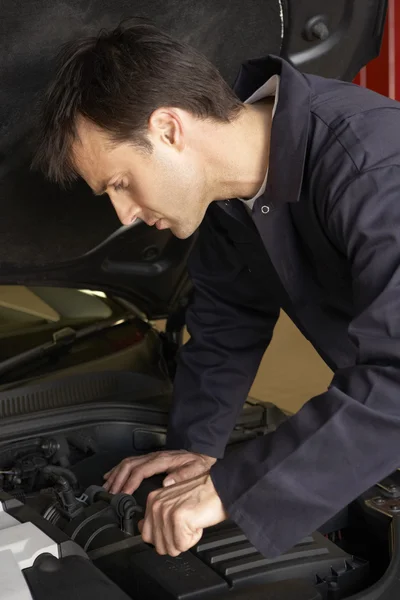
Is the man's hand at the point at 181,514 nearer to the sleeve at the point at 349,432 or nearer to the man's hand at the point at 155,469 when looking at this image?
the sleeve at the point at 349,432

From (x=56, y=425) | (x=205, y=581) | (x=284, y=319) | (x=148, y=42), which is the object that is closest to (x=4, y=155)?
(x=148, y=42)

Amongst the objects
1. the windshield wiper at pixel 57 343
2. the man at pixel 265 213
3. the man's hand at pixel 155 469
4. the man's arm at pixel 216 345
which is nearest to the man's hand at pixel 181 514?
the man at pixel 265 213

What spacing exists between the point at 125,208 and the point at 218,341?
49 cm

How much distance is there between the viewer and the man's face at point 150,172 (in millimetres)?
1419

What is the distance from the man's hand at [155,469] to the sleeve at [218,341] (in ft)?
0.22

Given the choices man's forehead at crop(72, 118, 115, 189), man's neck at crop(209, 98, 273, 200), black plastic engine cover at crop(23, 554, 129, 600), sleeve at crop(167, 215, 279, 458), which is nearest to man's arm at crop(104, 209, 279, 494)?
sleeve at crop(167, 215, 279, 458)

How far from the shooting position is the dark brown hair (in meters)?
1.39

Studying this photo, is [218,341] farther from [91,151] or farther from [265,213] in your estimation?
[91,151]

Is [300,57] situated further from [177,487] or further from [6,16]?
[177,487]

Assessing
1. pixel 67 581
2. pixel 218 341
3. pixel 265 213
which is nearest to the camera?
pixel 67 581

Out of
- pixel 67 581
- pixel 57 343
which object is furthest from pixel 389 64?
pixel 67 581

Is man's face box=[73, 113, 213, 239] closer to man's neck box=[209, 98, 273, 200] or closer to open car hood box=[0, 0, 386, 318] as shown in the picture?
man's neck box=[209, 98, 273, 200]

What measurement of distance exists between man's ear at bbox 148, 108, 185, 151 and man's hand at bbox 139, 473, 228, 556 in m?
0.54

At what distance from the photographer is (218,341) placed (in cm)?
191
